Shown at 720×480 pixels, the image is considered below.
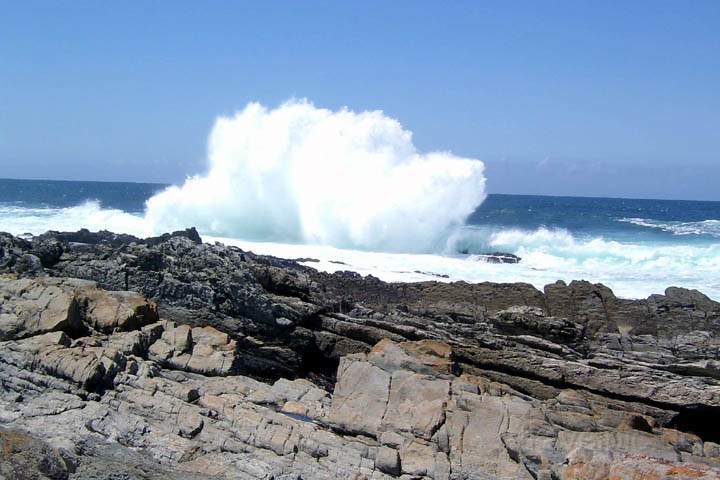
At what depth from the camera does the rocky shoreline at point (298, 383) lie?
7254mm

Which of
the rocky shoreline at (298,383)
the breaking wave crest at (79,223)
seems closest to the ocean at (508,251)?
the breaking wave crest at (79,223)

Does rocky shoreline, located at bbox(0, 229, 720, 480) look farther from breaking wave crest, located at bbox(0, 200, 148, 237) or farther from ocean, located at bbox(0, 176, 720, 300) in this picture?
breaking wave crest, located at bbox(0, 200, 148, 237)

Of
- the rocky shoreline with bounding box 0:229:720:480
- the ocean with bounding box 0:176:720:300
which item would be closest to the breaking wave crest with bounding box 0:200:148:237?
the ocean with bounding box 0:176:720:300

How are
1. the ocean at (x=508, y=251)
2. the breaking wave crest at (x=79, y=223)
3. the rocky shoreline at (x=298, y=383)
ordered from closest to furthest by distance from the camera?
the rocky shoreline at (x=298, y=383), the ocean at (x=508, y=251), the breaking wave crest at (x=79, y=223)

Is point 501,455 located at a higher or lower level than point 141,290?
lower

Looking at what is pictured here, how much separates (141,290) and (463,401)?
5.78 meters

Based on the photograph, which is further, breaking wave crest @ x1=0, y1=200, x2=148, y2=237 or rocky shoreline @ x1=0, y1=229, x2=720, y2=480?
breaking wave crest @ x1=0, y1=200, x2=148, y2=237

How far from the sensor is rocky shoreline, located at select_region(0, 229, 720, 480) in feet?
23.8

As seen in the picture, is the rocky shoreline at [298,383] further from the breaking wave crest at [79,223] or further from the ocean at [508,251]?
the breaking wave crest at [79,223]

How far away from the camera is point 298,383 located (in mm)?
9469

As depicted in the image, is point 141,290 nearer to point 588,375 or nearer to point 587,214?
point 588,375

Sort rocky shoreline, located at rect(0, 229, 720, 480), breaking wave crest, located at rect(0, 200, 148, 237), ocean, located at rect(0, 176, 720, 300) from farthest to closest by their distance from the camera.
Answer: breaking wave crest, located at rect(0, 200, 148, 237), ocean, located at rect(0, 176, 720, 300), rocky shoreline, located at rect(0, 229, 720, 480)

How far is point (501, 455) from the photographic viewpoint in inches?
300

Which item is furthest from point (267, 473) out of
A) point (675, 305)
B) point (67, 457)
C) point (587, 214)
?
point (587, 214)
